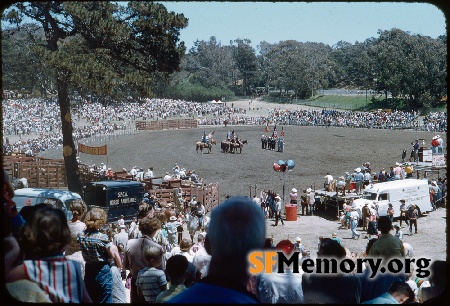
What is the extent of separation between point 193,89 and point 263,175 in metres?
56.9

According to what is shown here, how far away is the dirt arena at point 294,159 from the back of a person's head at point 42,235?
45.9 feet

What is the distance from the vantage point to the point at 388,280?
3.84 metres

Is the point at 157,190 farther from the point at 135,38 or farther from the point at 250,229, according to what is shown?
the point at 250,229

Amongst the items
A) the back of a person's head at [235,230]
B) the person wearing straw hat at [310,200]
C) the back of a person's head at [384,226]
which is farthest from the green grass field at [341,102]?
the back of a person's head at [235,230]

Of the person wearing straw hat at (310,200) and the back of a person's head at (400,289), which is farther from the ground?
the back of a person's head at (400,289)

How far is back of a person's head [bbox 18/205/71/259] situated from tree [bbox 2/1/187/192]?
50.8ft

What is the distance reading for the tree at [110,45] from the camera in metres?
18.4

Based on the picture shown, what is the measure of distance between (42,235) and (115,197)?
17202 millimetres

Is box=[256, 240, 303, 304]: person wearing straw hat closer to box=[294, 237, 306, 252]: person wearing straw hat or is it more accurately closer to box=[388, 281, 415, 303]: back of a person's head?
box=[388, 281, 415, 303]: back of a person's head

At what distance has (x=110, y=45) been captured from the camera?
19422 millimetres

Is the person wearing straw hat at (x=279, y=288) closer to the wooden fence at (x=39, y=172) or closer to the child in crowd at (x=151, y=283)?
the child in crowd at (x=151, y=283)

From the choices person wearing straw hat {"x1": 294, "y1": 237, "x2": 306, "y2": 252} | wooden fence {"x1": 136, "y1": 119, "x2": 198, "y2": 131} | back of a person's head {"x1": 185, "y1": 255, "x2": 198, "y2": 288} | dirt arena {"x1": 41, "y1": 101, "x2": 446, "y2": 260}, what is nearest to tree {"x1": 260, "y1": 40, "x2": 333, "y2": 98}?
wooden fence {"x1": 136, "y1": 119, "x2": 198, "y2": 131}

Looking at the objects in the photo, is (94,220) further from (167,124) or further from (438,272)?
(167,124)

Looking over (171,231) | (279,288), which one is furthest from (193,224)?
(279,288)
